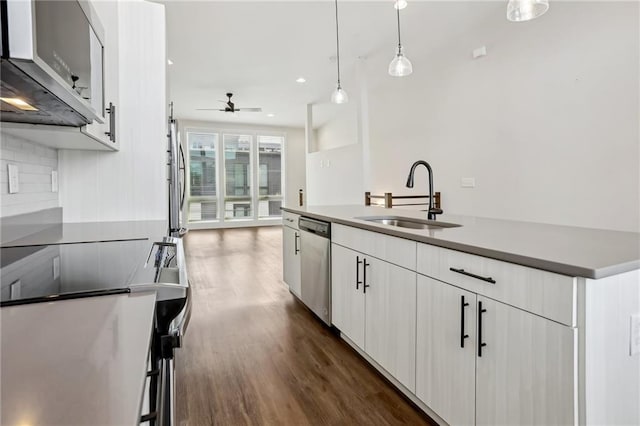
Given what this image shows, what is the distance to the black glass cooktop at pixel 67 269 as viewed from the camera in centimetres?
78

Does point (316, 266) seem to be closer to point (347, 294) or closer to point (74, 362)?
point (347, 294)

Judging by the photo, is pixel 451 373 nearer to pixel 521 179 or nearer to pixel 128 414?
pixel 128 414

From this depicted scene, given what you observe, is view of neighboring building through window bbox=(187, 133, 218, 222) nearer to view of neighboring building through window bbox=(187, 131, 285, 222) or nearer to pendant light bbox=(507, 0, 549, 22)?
view of neighboring building through window bbox=(187, 131, 285, 222)

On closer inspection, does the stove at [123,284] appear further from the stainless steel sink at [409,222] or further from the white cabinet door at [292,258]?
the white cabinet door at [292,258]

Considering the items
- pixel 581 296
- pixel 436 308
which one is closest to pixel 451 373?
pixel 436 308

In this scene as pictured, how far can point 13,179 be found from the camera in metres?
1.46

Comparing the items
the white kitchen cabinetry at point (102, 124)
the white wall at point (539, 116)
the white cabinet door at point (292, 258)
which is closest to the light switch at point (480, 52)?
the white wall at point (539, 116)

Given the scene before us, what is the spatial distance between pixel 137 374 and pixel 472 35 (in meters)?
5.39

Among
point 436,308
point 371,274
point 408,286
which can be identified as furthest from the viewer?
point 371,274

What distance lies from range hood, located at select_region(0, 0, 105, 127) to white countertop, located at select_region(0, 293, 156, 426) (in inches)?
20.6

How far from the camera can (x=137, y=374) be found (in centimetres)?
44

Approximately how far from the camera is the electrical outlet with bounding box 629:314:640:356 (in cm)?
107

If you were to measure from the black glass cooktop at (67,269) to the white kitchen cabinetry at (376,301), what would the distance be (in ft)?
3.76

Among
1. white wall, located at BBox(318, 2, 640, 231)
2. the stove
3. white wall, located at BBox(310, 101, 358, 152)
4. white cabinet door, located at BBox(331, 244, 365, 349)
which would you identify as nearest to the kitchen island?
white cabinet door, located at BBox(331, 244, 365, 349)
